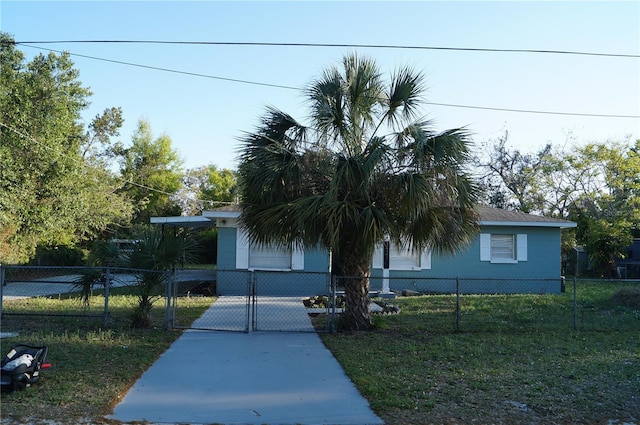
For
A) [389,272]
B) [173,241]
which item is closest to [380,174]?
[173,241]

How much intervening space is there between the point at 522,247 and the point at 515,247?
252 millimetres

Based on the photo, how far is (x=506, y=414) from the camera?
19.5 feet

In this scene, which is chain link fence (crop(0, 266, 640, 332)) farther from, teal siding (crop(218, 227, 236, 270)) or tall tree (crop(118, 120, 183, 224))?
tall tree (crop(118, 120, 183, 224))

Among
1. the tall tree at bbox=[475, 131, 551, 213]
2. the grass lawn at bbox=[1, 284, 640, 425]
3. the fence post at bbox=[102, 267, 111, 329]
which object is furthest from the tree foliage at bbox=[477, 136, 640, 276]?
the fence post at bbox=[102, 267, 111, 329]

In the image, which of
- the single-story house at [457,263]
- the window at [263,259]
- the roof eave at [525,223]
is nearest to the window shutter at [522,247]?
the single-story house at [457,263]

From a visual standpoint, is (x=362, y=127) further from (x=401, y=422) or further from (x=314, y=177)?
(x=401, y=422)

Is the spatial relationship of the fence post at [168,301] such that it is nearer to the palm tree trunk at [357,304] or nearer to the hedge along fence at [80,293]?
the hedge along fence at [80,293]

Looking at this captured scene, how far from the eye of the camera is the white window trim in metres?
20.5

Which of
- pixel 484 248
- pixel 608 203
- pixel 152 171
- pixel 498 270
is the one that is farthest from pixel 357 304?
pixel 152 171

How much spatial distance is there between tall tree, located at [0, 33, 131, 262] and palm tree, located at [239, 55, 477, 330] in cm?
1202

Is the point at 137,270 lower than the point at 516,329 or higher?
higher

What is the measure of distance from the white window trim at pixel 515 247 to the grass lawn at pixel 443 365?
6.55 metres

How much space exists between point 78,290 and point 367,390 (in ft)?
23.8

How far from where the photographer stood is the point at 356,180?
10.2m
